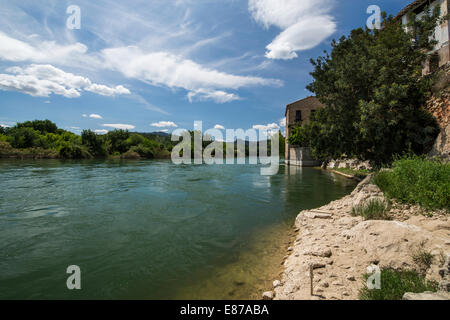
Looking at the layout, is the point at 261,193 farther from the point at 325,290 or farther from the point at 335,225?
the point at 325,290

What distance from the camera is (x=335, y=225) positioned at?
557 cm

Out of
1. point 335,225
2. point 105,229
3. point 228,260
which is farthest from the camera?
point 105,229

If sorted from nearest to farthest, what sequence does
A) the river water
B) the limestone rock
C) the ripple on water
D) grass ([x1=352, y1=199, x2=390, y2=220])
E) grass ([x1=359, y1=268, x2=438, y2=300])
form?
the limestone rock < grass ([x1=359, y1=268, x2=438, y2=300]) < the river water < grass ([x1=352, y1=199, x2=390, y2=220]) < the ripple on water

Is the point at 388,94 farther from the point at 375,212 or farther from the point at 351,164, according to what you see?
the point at 351,164

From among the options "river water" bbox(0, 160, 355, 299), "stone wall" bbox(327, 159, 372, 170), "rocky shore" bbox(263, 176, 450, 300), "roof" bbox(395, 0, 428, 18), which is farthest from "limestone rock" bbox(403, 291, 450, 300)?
"roof" bbox(395, 0, 428, 18)

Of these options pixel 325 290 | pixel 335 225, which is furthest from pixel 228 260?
pixel 335 225

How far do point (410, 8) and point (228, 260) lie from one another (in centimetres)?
2700

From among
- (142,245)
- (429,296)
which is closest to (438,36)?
(429,296)

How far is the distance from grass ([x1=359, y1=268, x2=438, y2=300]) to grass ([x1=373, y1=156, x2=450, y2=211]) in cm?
311

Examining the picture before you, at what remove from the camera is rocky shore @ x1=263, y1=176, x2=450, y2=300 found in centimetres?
292

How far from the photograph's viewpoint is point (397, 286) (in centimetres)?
260

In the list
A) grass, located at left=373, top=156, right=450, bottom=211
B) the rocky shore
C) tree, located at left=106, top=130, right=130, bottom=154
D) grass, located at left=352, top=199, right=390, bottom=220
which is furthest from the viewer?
tree, located at left=106, top=130, right=130, bottom=154

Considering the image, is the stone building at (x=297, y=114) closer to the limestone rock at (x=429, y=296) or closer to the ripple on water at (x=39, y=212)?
the ripple on water at (x=39, y=212)

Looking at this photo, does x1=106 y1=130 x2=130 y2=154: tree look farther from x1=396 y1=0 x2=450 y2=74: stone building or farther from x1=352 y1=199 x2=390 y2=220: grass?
x1=352 y1=199 x2=390 y2=220: grass
